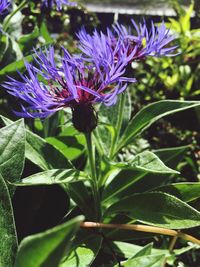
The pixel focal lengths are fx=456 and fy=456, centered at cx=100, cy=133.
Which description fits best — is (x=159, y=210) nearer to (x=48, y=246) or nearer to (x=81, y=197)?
(x=81, y=197)

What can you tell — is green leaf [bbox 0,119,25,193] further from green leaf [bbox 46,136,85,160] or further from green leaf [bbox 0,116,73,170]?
green leaf [bbox 46,136,85,160]

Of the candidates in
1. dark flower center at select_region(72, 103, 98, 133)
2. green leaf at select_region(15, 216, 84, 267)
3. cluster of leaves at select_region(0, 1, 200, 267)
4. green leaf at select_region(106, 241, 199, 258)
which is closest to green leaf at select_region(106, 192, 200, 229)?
cluster of leaves at select_region(0, 1, 200, 267)

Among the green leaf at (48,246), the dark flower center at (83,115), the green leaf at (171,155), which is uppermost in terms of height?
the dark flower center at (83,115)

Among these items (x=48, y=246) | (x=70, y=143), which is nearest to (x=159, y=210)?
(x=70, y=143)

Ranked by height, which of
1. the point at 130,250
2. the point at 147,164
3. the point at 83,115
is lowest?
the point at 130,250

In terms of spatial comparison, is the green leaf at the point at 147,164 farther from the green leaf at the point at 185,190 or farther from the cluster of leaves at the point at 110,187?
the green leaf at the point at 185,190

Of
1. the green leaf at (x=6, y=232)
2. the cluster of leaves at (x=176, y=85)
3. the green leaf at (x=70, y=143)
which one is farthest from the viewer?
the cluster of leaves at (x=176, y=85)

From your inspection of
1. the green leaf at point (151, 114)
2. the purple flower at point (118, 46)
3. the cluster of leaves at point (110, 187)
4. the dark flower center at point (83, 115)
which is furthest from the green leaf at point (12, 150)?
the green leaf at point (151, 114)

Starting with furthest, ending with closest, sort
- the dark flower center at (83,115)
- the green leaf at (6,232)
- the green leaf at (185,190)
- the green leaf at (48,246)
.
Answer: the green leaf at (185,190) < the dark flower center at (83,115) < the green leaf at (6,232) < the green leaf at (48,246)
